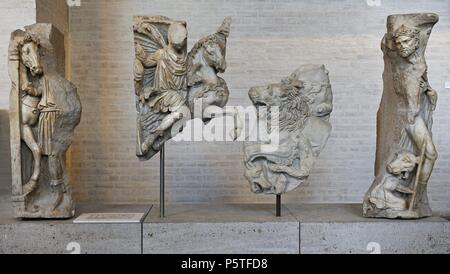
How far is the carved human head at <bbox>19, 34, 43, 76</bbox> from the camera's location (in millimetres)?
4133

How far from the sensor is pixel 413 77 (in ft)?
13.8

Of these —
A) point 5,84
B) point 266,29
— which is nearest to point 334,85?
point 266,29

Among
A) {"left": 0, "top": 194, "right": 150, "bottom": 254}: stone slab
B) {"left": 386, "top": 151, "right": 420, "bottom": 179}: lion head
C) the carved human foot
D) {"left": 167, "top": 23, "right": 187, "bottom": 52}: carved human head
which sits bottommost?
{"left": 0, "top": 194, "right": 150, "bottom": 254}: stone slab

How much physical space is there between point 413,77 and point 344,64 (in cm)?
273

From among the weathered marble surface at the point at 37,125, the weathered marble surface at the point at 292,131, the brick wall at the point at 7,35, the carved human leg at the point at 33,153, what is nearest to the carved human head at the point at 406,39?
the weathered marble surface at the point at 292,131

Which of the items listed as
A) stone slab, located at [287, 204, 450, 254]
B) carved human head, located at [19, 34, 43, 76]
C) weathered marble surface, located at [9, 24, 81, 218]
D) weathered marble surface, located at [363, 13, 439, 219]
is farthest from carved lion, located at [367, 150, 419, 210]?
carved human head, located at [19, 34, 43, 76]

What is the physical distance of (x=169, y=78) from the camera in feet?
14.2

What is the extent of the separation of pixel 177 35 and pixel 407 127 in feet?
6.55

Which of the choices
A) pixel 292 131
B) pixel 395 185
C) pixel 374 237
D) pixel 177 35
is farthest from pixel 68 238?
pixel 395 185

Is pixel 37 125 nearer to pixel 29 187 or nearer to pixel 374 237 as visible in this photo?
→ pixel 29 187

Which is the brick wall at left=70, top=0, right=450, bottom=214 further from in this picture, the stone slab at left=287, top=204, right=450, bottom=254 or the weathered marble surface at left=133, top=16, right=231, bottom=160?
the stone slab at left=287, top=204, right=450, bottom=254

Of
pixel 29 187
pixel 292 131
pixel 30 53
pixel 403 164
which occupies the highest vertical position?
pixel 30 53

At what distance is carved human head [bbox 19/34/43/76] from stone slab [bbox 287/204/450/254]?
2428 millimetres

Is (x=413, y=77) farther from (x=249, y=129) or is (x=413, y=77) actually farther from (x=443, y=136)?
(x=443, y=136)
